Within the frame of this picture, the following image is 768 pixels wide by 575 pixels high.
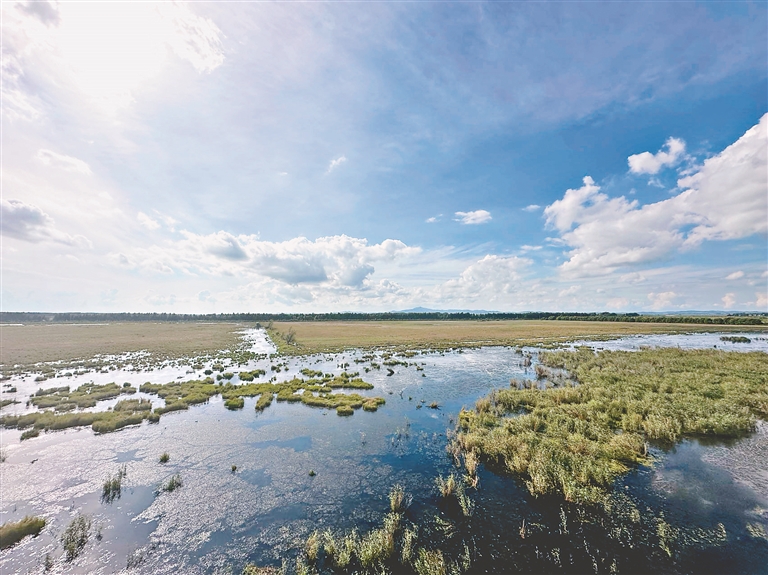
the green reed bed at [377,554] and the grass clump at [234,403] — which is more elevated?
the grass clump at [234,403]

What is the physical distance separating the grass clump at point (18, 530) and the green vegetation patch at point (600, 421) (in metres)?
20.0

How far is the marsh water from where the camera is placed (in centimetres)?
1119

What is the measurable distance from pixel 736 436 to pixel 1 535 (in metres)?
38.2

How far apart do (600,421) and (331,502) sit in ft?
63.1

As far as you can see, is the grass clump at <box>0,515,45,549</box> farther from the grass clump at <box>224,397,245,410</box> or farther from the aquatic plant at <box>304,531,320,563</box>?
the grass clump at <box>224,397,245,410</box>

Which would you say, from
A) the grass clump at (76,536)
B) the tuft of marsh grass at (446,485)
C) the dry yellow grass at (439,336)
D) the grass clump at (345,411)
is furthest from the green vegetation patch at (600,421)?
the dry yellow grass at (439,336)

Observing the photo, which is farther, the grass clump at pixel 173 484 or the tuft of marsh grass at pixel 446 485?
the grass clump at pixel 173 484

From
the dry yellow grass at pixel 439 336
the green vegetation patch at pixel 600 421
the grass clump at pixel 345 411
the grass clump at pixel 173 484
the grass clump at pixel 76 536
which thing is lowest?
the grass clump at pixel 76 536

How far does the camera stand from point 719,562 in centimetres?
1049

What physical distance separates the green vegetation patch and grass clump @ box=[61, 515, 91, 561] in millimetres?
17794

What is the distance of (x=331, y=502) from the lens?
14.6 metres

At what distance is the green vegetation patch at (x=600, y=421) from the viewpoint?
1609 cm

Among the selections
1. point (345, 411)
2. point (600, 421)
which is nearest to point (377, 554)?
point (345, 411)

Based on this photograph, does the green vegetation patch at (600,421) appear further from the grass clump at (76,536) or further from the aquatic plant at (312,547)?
the grass clump at (76,536)
